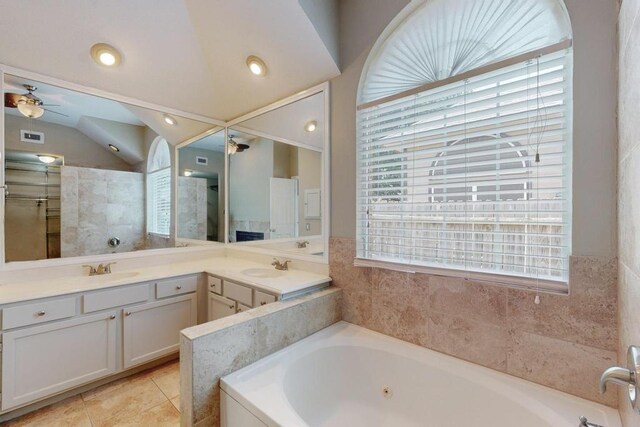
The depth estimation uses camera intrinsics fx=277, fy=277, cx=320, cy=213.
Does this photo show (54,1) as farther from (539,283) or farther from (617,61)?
(539,283)

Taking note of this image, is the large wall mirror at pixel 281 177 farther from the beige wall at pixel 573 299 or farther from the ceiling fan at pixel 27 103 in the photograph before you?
the ceiling fan at pixel 27 103

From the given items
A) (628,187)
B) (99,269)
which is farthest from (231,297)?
(628,187)

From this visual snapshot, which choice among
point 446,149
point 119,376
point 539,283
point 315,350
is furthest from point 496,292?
point 119,376

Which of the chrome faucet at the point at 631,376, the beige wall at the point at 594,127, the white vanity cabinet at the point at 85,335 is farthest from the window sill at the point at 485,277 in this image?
the white vanity cabinet at the point at 85,335

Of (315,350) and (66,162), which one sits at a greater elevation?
(66,162)

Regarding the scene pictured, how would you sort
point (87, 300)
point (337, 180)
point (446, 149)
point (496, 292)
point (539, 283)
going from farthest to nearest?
point (337, 180)
point (87, 300)
point (446, 149)
point (496, 292)
point (539, 283)

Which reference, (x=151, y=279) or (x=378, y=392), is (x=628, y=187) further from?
(x=151, y=279)

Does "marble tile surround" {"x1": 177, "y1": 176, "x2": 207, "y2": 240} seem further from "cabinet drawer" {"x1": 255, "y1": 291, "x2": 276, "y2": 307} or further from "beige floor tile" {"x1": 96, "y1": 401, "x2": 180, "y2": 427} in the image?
"beige floor tile" {"x1": 96, "y1": 401, "x2": 180, "y2": 427}

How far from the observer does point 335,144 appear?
212 cm

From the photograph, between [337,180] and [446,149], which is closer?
[446,149]

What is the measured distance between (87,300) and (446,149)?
2.56 meters

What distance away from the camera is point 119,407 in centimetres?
187

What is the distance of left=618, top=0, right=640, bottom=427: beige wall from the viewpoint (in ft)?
2.67

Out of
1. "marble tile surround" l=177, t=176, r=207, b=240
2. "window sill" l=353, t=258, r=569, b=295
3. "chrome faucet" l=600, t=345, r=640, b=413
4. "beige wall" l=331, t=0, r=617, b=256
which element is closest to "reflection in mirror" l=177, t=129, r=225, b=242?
"marble tile surround" l=177, t=176, r=207, b=240
